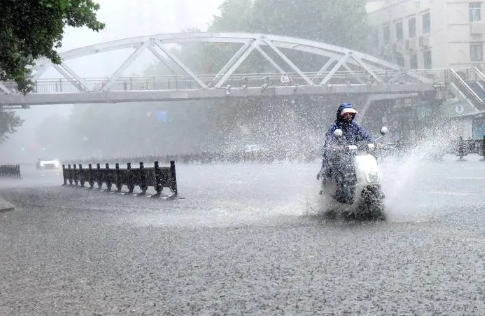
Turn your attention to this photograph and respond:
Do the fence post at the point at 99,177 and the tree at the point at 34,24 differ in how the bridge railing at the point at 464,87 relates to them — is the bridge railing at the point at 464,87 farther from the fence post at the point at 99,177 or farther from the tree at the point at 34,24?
the tree at the point at 34,24

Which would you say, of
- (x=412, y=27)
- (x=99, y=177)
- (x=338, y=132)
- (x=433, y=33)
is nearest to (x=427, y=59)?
(x=412, y=27)

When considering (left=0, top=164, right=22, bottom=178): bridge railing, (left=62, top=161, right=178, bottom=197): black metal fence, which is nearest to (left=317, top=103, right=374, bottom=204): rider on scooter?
(left=62, top=161, right=178, bottom=197): black metal fence

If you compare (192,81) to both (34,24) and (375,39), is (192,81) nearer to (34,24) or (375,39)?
(375,39)

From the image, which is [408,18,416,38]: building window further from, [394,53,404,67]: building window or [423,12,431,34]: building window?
[394,53,404,67]: building window

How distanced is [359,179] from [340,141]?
786 mm

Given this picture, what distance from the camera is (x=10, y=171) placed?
63656 mm

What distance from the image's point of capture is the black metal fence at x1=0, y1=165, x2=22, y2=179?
60031mm

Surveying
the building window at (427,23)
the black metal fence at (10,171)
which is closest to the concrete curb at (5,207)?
the black metal fence at (10,171)

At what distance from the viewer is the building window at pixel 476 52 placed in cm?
6288

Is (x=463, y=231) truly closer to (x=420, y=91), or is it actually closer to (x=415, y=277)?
(x=415, y=277)

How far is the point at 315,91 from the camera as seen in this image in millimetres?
58500

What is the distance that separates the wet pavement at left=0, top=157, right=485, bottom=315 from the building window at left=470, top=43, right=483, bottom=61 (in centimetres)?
5028

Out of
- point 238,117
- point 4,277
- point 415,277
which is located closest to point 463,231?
point 415,277

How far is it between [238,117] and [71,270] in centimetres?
5860
